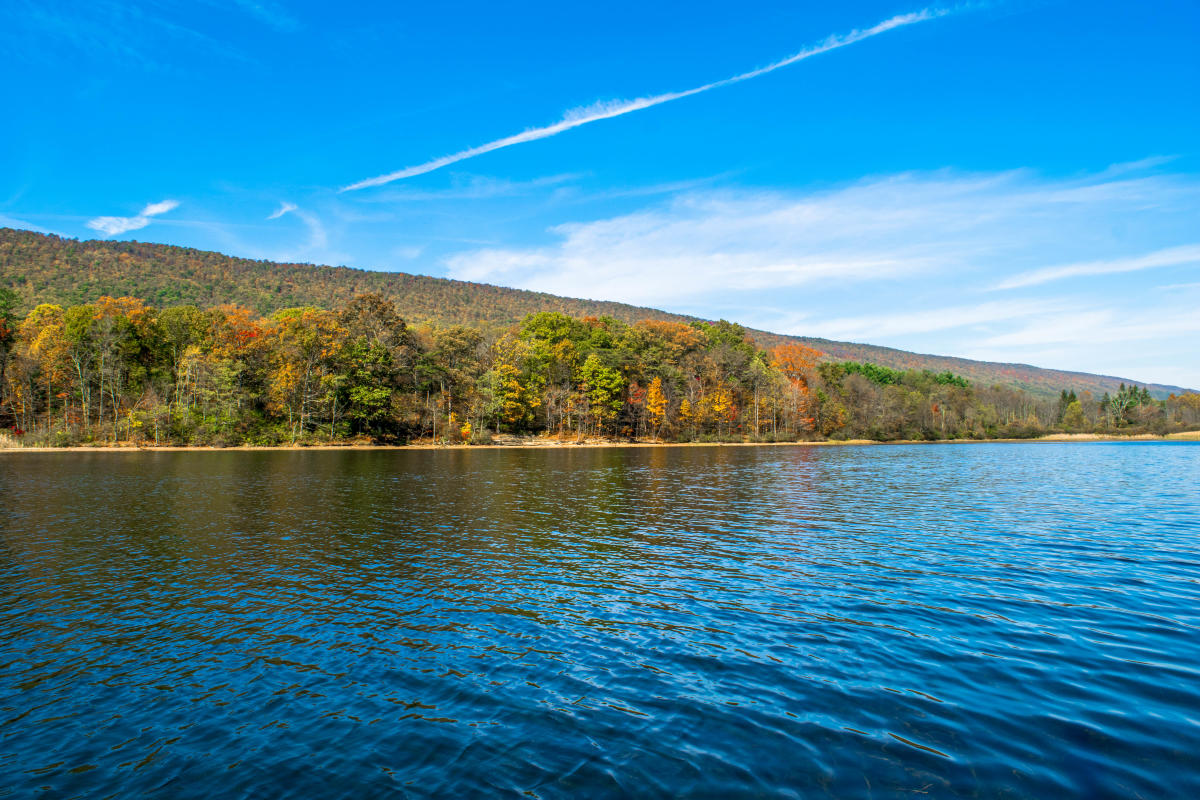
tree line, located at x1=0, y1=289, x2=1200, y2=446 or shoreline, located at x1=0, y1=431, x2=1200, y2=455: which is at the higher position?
tree line, located at x1=0, y1=289, x2=1200, y2=446

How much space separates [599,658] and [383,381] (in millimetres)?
85115

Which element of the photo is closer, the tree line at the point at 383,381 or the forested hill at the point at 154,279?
the tree line at the point at 383,381

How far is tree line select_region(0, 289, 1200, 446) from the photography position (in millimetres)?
79812

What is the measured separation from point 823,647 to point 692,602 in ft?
11.9

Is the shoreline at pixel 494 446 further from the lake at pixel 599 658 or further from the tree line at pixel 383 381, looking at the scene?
the lake at pixel 599 658

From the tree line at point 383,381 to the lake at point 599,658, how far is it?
64.2 metres

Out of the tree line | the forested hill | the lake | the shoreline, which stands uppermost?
the forested hill

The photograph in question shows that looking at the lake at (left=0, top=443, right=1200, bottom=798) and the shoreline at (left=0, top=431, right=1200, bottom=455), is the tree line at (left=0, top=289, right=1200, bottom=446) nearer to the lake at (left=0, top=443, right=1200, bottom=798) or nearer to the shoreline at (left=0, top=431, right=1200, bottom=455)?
the shoreline at (left=0, top=431, right=1200, bottom=455)

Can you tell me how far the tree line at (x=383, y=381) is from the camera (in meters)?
79.8

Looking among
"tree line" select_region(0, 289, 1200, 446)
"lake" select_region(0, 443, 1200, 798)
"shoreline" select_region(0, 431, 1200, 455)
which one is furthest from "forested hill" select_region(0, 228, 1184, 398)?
"lake" select_region(0, 443, 1200, 798)

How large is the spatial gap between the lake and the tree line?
211 feet

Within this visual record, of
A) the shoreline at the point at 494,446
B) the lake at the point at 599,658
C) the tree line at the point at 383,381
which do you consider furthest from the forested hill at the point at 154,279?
the lake at the point at 599,658

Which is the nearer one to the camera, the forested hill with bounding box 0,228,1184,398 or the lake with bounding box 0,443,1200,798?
the lake with bounding box 0,443,1200,798

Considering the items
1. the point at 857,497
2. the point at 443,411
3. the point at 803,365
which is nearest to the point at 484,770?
the point at 857,497
